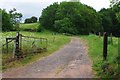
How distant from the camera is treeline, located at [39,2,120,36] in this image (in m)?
84.6

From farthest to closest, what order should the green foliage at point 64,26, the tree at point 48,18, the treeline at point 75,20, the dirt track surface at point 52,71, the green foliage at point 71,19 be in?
the tree at point 48,18, the treeline at point 75,20, the green foliage at point 71,19, the green foliage at point 64,26, the dirt track surface at point 52,71

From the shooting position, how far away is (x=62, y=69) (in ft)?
57.8

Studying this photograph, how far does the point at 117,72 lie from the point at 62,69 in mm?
4397

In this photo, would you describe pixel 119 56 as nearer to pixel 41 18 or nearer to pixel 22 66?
pixel 22 66

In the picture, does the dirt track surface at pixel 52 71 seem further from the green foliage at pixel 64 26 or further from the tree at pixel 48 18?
the tree at pixel 48 18

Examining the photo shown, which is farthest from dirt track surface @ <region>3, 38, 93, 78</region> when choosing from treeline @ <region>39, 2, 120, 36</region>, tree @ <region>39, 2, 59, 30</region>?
tree @ <region>39, 2, 59, 30</region>

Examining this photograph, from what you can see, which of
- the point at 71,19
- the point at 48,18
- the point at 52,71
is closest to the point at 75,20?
the point at 71,19

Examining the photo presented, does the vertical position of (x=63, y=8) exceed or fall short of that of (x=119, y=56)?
it exceeds it

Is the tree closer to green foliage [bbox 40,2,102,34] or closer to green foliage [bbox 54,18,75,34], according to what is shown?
green foliage [bbox 40,2,102,34]

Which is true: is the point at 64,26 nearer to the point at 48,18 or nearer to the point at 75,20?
the point at 75,20

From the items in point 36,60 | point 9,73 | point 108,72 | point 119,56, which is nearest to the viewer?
point 108,72

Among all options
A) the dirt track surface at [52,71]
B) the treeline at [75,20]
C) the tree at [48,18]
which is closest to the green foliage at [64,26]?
the treeline at [75,20]

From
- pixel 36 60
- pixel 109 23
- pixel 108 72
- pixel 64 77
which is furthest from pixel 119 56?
pixel 109 23

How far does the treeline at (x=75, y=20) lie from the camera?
84625mm
